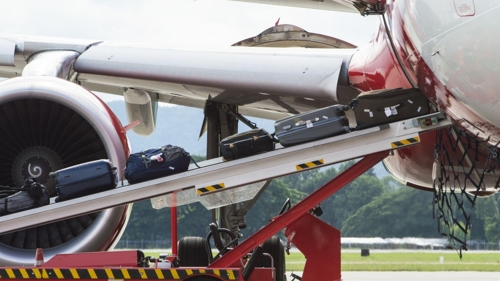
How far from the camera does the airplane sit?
6469 millimetres

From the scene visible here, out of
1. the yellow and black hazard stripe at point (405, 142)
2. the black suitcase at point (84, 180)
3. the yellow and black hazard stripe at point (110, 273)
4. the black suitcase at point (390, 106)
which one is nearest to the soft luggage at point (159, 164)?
the black suitcase at point (84, 180)

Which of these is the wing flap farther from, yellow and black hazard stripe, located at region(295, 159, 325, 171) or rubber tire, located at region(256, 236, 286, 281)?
yellow and black hazard stripe, located at region(295, 159, 325, 171)

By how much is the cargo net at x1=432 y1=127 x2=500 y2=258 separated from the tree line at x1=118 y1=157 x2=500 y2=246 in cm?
2605

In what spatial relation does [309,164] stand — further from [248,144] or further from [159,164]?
[159,164]

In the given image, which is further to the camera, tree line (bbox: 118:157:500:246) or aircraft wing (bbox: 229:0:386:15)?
tree line (bbox: 118:157:500:246)

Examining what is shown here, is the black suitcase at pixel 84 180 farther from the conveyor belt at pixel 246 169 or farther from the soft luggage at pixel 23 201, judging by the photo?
the soft luggage at pixel 23 201

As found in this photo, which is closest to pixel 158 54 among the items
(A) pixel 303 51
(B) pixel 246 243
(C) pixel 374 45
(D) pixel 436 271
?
(A) pixel 303 51

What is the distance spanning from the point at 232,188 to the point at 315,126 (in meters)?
0.90

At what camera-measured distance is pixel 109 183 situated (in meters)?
7.92

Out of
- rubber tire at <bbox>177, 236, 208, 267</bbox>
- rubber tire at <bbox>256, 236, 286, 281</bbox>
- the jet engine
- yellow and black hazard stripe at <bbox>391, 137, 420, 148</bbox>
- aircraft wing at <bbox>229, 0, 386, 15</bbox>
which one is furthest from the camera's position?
rubber tire at <bbox>177, 236, 208, 267</bbox>

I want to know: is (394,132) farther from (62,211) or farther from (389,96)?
(62,211)

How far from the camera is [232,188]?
7805 millimetres

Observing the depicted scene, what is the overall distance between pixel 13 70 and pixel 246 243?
15.9 ft

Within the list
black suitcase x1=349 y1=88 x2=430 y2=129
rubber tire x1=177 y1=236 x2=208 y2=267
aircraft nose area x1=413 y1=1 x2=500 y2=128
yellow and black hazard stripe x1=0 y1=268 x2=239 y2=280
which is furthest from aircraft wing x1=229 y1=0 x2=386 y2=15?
rubber tire x1=177 y1=236 x2=208 y2=267
